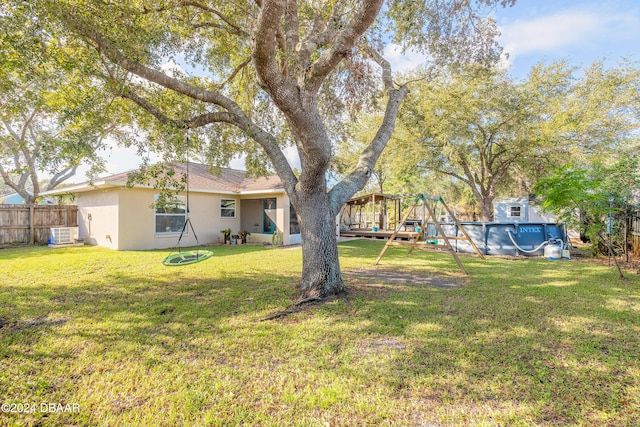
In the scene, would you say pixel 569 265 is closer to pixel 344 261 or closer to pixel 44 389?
pixel 344 261

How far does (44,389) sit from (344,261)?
7.08 m

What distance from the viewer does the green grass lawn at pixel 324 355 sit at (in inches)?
86.8

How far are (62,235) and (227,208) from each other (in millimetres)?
6653

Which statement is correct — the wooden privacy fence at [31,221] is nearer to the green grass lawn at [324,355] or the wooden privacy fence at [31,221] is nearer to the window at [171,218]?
the window at [171,218]

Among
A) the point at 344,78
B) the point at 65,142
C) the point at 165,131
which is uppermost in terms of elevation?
the point at 344,78

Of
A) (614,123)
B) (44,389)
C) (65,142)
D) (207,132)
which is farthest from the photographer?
(614,123)

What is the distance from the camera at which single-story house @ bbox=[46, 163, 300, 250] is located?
10.7 m

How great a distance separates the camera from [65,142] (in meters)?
4.46

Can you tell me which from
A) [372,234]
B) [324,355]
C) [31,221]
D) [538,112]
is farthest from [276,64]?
[31,221]

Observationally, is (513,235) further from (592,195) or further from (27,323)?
(27,323)

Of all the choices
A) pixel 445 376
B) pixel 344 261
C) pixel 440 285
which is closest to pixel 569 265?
pixel 440 285

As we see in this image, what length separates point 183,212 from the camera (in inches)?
479

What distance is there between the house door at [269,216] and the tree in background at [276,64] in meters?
5.28

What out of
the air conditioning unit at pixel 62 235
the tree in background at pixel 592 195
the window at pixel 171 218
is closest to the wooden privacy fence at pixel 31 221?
the air conditioning unit at pixel 62 235
